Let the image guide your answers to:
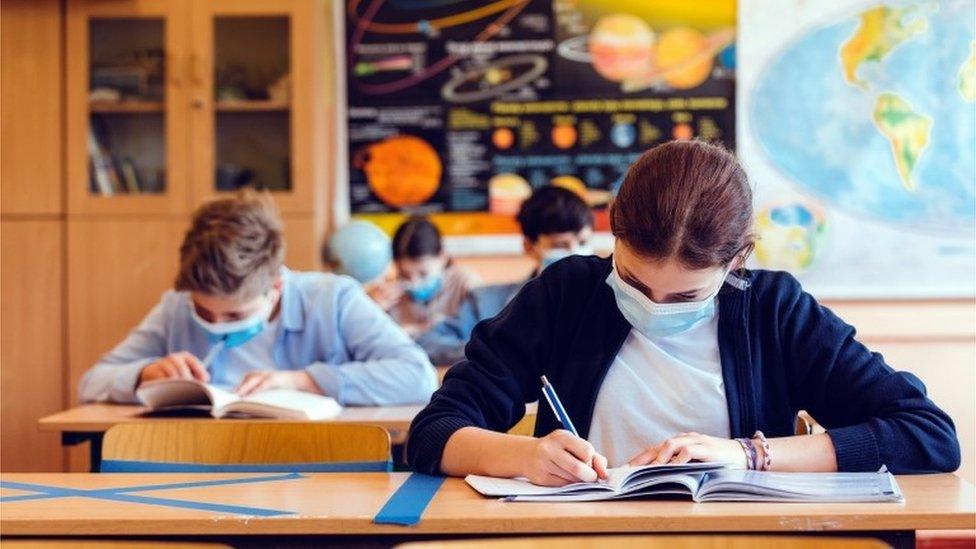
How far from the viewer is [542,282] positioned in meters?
1.93

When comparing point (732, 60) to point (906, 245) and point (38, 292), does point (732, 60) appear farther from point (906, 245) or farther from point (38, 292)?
point (38, 292)

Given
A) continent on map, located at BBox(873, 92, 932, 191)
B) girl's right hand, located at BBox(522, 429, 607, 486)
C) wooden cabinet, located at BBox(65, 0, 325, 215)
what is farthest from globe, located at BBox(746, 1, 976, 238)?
girl's right hand, located at BBox(522, 429, 607, 486)

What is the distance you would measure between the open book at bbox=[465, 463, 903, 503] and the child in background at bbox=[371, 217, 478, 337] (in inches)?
117

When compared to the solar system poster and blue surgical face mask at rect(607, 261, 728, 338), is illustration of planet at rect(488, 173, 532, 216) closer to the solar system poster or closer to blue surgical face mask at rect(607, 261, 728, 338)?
the solar system poster

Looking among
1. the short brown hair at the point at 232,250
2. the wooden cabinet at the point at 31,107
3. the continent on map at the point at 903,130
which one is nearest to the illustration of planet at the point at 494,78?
the continent on map at the point at 903,130

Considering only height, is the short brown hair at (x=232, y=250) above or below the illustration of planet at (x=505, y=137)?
below

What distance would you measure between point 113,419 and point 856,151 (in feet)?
10.1

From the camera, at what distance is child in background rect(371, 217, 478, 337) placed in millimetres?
4523

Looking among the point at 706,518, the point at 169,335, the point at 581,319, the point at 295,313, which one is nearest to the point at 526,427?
the point at 581,319

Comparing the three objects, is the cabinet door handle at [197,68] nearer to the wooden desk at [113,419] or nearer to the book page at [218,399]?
the wooden desk at [113,419]

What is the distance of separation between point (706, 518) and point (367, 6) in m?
3.77

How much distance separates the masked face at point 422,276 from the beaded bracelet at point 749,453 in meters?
2.94

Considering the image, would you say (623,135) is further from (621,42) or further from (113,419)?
(113,419)

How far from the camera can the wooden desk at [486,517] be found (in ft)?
4.54
